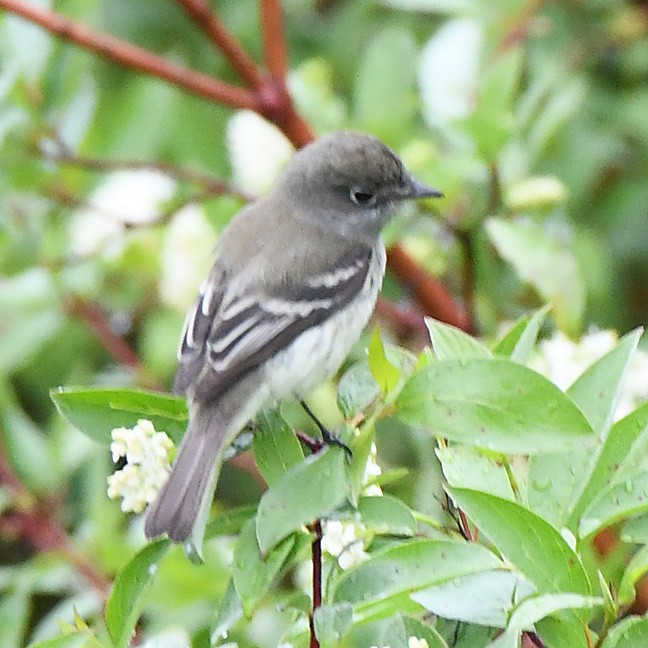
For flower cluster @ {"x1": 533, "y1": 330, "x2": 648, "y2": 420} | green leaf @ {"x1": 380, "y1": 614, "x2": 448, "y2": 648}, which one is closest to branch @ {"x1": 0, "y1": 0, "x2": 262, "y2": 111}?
flower cluster @ {"x1": 533, "y1": 330, "x2": 648, "y2": 420}

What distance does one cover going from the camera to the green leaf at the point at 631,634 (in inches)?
60.4

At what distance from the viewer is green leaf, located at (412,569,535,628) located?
1596 millimetres

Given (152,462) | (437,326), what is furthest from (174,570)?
(437,326)

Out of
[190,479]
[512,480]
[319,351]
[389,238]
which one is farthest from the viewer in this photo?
[389,238]

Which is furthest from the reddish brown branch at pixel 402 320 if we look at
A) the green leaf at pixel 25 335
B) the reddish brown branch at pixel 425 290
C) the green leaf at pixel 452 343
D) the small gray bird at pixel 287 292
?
the green leaf at pixel 452 343

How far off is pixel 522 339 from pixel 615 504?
0.96 feet

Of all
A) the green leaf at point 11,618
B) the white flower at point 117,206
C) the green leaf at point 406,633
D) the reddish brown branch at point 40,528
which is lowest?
the green leaf at point 11,618

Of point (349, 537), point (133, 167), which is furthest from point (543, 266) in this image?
point (349, 537)

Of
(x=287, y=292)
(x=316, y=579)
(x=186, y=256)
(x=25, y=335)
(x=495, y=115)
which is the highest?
(x=495, y=115)

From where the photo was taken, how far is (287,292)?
2.75 m

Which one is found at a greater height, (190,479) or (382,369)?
(382,369)

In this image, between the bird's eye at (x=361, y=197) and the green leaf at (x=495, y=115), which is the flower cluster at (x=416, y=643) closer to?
the green leaf at (x=495, y=115)

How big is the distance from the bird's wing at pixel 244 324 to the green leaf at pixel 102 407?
0.45 metres

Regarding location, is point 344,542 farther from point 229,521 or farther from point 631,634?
point 631,634
